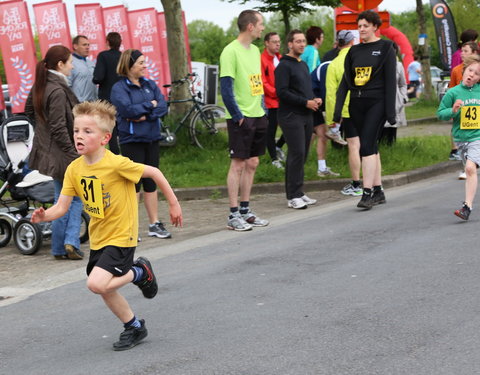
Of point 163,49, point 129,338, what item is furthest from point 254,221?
point 163,49

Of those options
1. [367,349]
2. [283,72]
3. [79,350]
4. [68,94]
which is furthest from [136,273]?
[283,72]

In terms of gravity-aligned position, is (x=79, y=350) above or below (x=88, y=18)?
below

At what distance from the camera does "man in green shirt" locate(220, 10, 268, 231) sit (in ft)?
29.8

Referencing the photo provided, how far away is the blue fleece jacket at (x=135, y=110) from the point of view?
877 cm

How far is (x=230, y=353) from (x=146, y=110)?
4.43m

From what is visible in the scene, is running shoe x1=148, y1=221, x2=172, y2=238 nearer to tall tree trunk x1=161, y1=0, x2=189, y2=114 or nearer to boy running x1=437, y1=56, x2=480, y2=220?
boy running x1=437, y1=56, x2=480, y2=220

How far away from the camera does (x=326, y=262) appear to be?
23.3 ft

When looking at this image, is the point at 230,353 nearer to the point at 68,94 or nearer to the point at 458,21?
the point at 68,94

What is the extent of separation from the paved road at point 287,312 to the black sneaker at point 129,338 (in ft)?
0.18

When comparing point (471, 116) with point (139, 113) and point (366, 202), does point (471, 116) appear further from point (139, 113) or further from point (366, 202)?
point (139, 113)

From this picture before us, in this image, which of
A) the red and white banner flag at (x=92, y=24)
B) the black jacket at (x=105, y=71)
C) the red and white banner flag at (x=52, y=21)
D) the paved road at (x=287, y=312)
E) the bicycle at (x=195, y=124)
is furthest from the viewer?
the red and white banner flag at (x=92, y=24)

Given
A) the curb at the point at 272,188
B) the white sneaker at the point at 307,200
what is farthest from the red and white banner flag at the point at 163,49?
the white sneaker at the point at 307,200

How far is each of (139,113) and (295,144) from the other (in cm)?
225

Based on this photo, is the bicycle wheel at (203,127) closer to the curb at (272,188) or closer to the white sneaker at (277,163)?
the white sneaker at (277,163)
